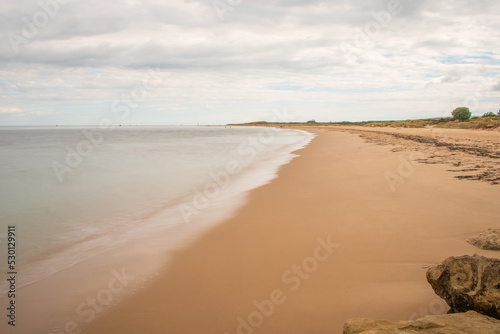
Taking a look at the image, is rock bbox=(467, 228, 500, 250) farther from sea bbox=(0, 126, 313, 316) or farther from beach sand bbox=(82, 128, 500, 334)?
sea bbox=(0, 126, 313, 316)

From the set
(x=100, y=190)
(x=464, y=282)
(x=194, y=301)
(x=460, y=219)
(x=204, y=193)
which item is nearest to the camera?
(x=464, y=282)

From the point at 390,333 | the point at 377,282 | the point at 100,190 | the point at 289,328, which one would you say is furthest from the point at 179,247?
the point at 100,190

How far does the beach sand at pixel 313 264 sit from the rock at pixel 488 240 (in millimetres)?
125

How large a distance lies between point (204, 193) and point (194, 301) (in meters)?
6.96

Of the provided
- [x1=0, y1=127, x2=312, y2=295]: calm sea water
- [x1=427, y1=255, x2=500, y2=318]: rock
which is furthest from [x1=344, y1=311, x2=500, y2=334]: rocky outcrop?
[x1=0, y1=127, x2=312, y2=295]: calm sea water

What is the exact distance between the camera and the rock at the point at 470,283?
7.88 ft

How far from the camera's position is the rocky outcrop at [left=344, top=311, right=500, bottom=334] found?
2.10m

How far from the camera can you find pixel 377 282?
3.72m

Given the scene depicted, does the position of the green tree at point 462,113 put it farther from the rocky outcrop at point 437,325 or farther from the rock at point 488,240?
the rocky outcrop at point 437,325

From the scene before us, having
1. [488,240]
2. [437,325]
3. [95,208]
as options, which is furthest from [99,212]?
[488,240]

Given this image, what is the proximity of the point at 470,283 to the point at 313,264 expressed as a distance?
6.71 ft

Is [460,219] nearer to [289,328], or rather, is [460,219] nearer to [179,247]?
[289,328]

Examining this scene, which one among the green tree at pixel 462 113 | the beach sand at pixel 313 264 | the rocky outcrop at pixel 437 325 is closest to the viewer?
the rocky outcrop at pixel 437 325

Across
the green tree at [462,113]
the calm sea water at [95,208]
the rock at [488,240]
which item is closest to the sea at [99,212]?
the calm sea water at [95,208]
